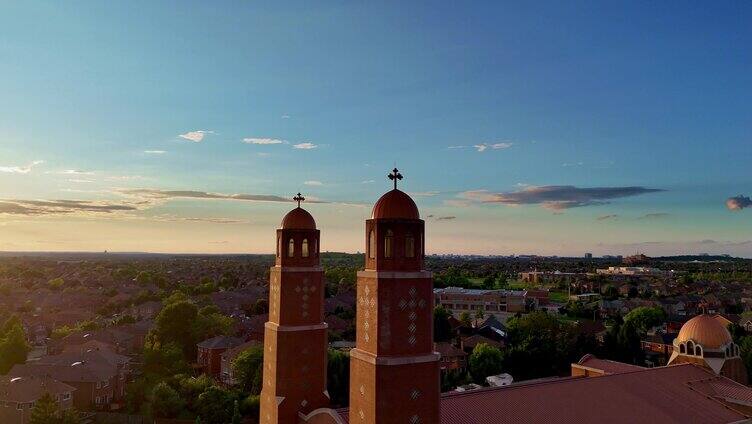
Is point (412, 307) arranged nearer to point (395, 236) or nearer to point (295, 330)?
point (395, 236)

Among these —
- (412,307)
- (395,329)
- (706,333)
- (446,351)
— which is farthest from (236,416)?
(706,333)

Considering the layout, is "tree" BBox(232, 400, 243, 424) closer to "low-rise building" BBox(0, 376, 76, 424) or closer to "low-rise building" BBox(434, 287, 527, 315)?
"low-rise building" BBox(0, 376, 76, 424)

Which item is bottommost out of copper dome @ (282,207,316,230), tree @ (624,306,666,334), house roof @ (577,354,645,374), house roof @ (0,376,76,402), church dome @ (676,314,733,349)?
house roof @ (0,376,76,402)

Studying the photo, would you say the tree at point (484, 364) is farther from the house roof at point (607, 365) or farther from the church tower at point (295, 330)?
the church tower at point (295, 330)

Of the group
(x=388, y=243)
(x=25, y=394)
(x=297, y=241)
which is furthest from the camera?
(x=25, y=394)

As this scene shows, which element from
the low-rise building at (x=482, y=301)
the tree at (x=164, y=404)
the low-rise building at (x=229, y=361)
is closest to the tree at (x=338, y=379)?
the tree at (x=164, y=404)

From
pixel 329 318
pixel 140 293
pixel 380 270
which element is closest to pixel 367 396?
pixel 380 270

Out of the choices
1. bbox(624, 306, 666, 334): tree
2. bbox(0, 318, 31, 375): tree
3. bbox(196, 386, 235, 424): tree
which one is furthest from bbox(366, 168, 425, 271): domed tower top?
bbox(624, 306, 666, 334): tree
